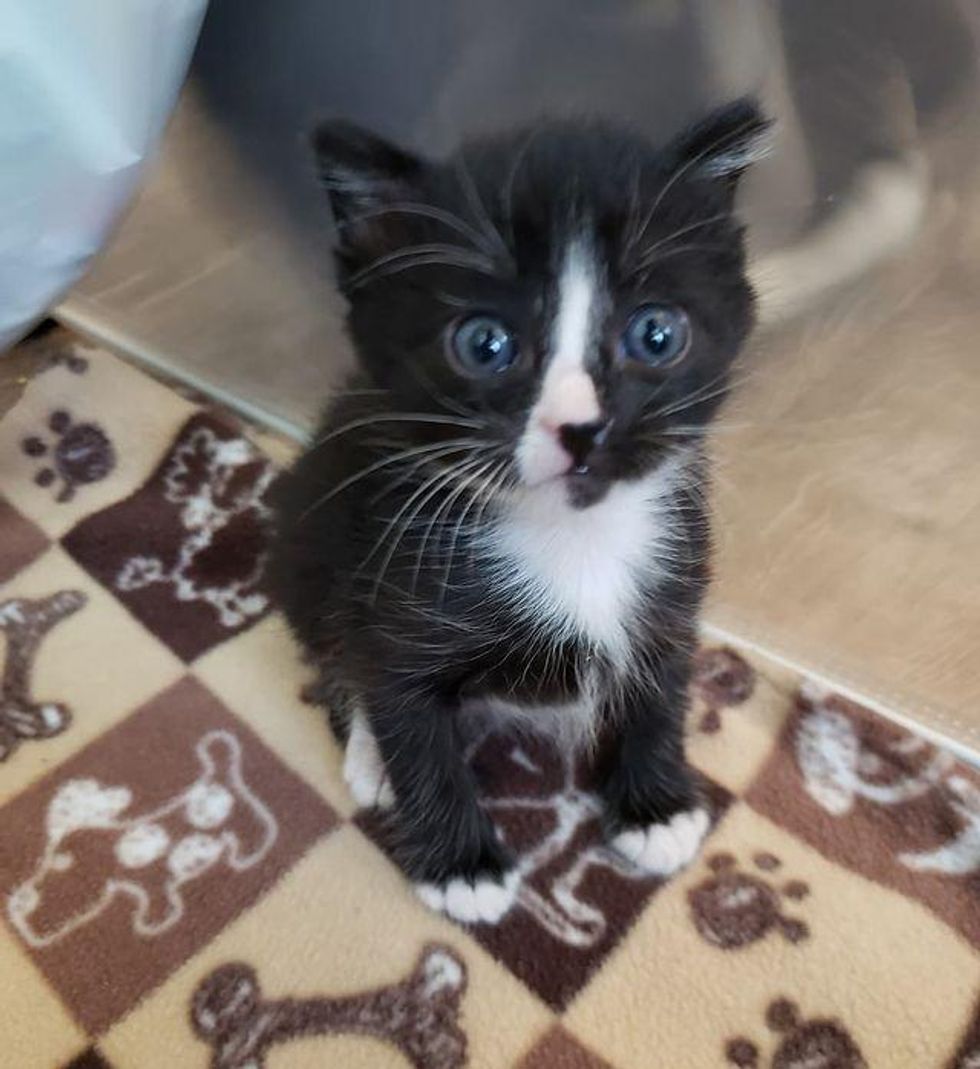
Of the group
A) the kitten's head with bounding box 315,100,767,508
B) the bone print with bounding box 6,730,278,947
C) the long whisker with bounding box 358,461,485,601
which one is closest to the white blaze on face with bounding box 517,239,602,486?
the kitten's head with bounding box 315,100,767,508

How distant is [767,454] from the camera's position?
49.4 inches

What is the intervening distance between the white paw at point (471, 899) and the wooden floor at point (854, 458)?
1.30ft

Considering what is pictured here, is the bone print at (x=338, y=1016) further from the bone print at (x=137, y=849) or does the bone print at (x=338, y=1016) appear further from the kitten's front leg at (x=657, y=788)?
the kitten's front leg at (x=657, y=788)

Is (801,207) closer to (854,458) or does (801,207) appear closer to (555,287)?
(854,458)

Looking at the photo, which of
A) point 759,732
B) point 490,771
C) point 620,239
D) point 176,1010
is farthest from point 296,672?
point 620,239

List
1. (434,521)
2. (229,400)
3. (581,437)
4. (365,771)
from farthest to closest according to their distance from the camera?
(229,400) < (365,771) < (434,521) < (581,437)

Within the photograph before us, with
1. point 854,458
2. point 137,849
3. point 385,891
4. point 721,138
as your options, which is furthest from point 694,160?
point 137,849

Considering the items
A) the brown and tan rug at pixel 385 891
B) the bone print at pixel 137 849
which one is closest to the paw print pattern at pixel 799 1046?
the brown and tan rug at pixel 385 891

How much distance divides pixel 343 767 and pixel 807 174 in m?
0.76

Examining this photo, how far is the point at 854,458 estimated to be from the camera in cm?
122

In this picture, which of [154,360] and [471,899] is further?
[154,360]

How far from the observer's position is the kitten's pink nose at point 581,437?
673mm

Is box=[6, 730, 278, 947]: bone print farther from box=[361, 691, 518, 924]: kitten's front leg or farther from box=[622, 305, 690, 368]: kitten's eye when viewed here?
box=[622, 305, 690, 368]: kitten's eye

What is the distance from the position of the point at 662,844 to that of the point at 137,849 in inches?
19.6
